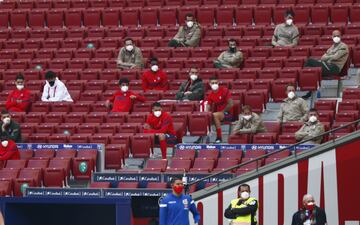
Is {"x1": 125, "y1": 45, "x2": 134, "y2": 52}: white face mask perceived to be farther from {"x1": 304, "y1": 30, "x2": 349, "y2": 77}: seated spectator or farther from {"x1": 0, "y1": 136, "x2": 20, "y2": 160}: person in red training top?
{"x1": 0, "y1": 136, "x2": 20, "y2": 160}: person in red training top

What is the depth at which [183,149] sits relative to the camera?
21750 millimetres

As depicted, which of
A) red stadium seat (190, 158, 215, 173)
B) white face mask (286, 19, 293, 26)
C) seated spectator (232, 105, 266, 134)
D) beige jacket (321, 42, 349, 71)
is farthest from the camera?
white face mask (286, 19, 293, 26)

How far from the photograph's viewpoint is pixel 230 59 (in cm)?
2483

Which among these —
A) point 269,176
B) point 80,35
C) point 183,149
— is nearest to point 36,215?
point 183,149

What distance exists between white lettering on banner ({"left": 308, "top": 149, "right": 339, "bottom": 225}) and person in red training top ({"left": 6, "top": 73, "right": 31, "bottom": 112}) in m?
6.69

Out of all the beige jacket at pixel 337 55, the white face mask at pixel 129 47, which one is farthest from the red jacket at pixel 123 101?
the beige jacket at pixel 337 55

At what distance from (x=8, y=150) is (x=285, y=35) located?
6.22 m

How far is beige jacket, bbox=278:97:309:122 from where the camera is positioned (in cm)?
2223

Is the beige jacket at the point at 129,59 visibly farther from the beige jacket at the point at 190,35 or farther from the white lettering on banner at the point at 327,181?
the white lettering on banner at the point at 327,181

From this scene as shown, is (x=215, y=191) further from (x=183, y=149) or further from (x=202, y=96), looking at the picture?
(x=202, y=96)

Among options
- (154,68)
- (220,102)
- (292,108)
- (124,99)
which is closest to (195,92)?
(220,102)

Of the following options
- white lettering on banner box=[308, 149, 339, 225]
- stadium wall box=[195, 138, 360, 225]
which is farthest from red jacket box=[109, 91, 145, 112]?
white lettering on banner box=[308, 149, 339, 225]

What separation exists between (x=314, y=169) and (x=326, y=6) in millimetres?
6807

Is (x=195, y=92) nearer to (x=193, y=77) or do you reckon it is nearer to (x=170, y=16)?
(x=193, y=77)
